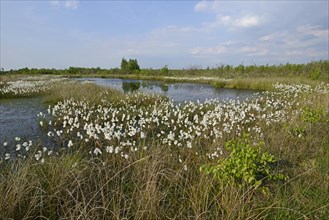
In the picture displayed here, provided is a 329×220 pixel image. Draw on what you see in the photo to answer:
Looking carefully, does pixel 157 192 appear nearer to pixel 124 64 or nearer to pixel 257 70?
pixel 257 70

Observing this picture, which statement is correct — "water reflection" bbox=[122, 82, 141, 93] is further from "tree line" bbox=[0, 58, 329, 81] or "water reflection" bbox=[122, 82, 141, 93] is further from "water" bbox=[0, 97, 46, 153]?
"tree line" bbox=[0, 58, 329, 81]

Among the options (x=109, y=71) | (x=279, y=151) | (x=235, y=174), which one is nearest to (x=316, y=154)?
(x=279, y=151)

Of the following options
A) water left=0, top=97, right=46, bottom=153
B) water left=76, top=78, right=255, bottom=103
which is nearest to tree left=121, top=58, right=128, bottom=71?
water left=76, top=78, right=255, bottom=103

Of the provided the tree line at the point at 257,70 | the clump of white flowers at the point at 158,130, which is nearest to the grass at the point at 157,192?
the clump of white flowers at the point at 158,130

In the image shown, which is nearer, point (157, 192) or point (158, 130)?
point (157, 192)

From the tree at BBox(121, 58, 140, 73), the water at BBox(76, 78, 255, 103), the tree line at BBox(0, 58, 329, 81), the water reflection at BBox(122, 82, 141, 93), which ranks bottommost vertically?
the water at BBox(76, 78, 255, 103)

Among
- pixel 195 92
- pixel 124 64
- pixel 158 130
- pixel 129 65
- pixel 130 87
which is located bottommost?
pixel 158 130

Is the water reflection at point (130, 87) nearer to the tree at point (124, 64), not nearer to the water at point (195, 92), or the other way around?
the water at point (195, 92)

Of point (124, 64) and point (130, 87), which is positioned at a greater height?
point (124, 64)

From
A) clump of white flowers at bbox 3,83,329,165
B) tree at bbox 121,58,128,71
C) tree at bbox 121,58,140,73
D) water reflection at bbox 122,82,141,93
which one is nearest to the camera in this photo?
clump of white flowers at bbox 3,83,329,165

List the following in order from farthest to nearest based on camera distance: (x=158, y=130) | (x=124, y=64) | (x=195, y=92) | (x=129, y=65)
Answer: (x=124, y=64)
(x=129, y=65)
(x=195, y=92)
(x=158, y=130)

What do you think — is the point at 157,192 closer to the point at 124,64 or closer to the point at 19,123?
the point at 19,123

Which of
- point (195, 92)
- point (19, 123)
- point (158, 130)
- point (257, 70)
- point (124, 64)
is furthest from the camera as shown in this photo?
point (124, 64)

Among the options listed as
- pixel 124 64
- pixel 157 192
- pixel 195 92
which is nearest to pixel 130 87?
pixel 195 92
